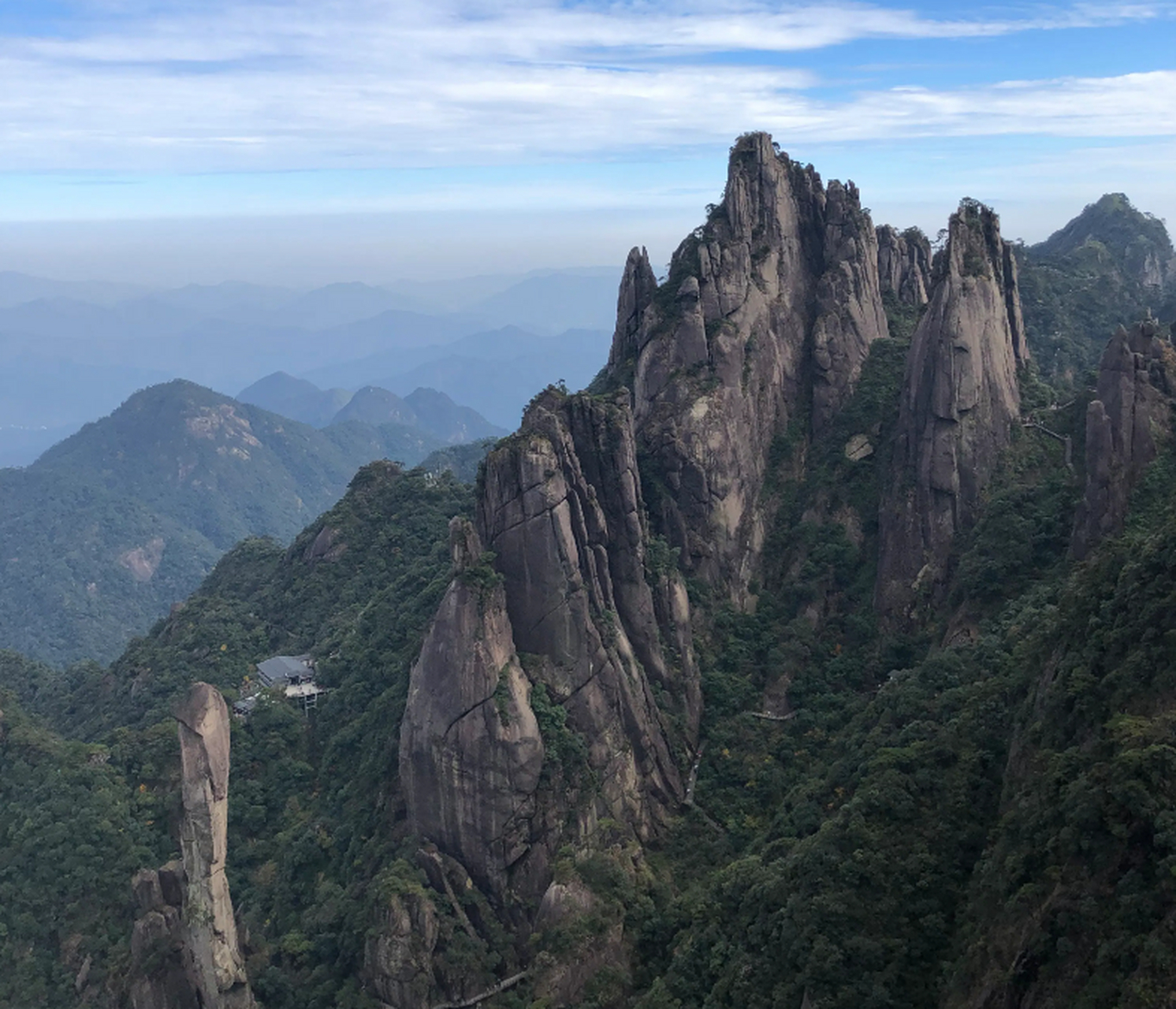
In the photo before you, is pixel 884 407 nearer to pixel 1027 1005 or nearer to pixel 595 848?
pixel 595 848

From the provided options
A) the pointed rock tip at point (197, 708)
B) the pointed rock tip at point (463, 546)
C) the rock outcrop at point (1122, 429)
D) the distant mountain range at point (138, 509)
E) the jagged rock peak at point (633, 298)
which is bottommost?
the distant mountain range at point (138, 509)

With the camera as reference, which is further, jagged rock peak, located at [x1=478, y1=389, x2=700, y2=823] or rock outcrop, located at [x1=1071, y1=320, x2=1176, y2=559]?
jagged rock peak, located at [x1=478, y1=389, x2=700, y2=823]

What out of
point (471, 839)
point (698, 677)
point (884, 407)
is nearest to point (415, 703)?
point (471, 839)

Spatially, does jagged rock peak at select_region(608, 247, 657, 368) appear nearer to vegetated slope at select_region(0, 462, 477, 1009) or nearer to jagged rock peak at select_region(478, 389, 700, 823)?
jagged rock peak at select_region(478, 389, 700, 823)

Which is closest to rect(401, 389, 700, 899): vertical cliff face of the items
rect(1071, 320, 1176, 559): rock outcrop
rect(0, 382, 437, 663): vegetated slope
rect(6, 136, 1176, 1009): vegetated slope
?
rect(6, 136, 1176, 1009): vegetated slope

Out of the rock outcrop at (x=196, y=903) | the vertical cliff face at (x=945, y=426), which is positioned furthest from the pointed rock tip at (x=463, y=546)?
the vertical cliff face at (x=945, y=426)

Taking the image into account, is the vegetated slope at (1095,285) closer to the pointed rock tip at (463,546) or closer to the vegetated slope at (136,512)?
the pointed rock tip at (463,546)

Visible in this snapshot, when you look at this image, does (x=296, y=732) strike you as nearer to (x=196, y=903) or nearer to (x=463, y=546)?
(x=463, y=546)

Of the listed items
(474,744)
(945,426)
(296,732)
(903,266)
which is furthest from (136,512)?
(945,426)
